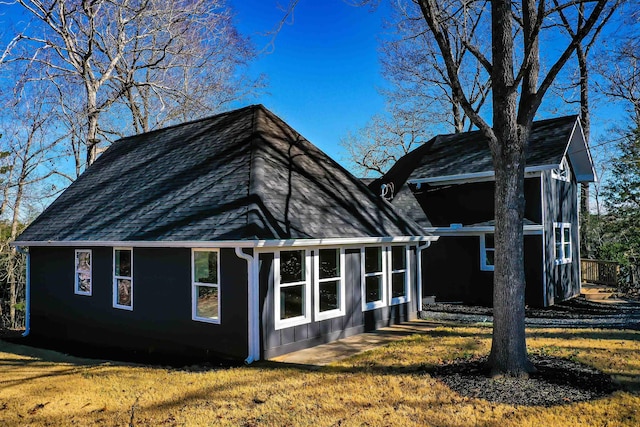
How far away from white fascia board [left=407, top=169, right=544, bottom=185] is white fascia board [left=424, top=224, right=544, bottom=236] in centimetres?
175

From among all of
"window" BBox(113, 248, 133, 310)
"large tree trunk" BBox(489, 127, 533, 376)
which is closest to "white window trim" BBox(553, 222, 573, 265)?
"large tree trunk" BBox(489, 127, 533, 376)

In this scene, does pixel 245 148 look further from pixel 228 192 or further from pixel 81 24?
pixel 81 24

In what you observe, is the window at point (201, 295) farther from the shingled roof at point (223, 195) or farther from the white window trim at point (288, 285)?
the white window trim at point (288, 285)

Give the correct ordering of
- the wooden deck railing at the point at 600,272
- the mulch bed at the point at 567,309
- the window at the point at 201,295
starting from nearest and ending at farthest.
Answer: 1. the window at the point at 201,295
2. the mulch bed at the point at 567,309
3. the wooden deck railing at the point at 600,272

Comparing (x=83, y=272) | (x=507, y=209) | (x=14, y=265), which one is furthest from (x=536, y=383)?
(x=14, y=265)

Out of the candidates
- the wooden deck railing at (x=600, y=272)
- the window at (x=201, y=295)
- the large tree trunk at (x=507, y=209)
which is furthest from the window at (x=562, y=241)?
the window at (x=201, y=295)

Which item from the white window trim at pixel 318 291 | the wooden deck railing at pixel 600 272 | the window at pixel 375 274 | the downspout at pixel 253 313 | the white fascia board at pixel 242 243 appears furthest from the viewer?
the wooden deck railing at pixel 600 272

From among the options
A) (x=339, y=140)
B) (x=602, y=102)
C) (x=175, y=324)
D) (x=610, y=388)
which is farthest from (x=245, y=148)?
(x=339, y=140)

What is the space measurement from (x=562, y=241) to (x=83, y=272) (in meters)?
15.6

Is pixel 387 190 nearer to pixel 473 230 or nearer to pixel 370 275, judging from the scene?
pixel 473 230

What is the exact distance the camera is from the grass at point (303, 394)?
5.41m

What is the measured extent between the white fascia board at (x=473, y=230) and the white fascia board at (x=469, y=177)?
69.0 inches

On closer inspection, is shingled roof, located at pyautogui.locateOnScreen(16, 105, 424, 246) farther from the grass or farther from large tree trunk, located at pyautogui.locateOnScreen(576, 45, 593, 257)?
large tree trunk, located at pyautogui.locateOnScreen(576, 45, 593, 257)

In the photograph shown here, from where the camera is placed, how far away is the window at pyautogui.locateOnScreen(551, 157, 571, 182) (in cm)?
1643
